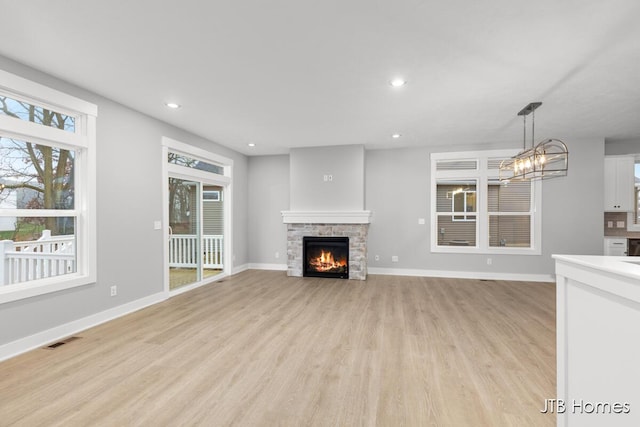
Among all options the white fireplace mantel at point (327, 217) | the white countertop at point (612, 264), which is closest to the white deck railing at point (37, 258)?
the white fireplace mantel at point (327, 217)

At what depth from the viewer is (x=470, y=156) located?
5.83 metres

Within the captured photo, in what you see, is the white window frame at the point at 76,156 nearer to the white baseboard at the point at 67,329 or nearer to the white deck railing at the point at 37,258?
the white deck railing at the point at 37,258

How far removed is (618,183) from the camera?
540 centimetres

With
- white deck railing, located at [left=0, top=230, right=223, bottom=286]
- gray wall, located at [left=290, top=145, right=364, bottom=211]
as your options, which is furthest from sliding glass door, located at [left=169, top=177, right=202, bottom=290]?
gray wall, located at [left=290, top=145, right=364, bottom=211]

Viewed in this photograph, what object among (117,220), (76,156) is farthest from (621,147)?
(76,156)

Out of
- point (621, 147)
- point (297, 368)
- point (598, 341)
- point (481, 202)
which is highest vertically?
point (621, 147)

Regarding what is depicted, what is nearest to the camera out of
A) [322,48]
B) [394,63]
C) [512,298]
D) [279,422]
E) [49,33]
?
[279,422]

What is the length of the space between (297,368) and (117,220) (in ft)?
9.40

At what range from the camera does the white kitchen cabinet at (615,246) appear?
5.39 metres

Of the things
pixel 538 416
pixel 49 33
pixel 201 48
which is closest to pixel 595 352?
pixel 538 416

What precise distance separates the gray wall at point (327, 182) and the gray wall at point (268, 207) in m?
0.67

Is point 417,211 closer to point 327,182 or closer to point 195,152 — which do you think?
point 327,182

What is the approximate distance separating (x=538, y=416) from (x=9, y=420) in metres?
3.31

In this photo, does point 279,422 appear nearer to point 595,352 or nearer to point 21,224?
point 595,352
